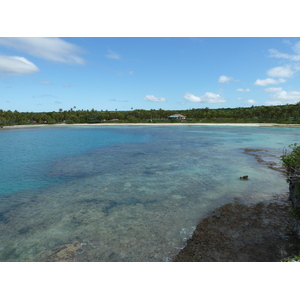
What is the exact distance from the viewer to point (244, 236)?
7.27 metres

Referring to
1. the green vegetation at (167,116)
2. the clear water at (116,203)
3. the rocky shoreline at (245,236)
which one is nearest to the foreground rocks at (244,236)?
the rocky shoreline at (245,236)

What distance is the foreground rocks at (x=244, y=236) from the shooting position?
6.24 metres

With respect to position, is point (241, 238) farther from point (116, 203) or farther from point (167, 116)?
point (167, 116)

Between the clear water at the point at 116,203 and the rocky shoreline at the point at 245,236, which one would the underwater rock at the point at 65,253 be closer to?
the clear water at the point at 116,203

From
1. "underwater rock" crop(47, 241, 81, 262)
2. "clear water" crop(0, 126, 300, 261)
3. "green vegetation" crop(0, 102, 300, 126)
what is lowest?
"underwater rock" crop(47, 241, 81, 262)

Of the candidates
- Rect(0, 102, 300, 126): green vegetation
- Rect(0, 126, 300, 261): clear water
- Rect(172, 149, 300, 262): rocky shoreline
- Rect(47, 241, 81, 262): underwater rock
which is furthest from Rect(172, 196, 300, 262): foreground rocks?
Rect(0, 102, 300, 126): green vegetation

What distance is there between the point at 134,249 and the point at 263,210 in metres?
6.61

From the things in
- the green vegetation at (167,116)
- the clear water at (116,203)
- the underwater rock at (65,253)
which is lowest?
the underwater rock at (65,253)

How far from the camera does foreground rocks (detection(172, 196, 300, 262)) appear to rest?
20.5ft

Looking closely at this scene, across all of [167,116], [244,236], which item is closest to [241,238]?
[244,236]

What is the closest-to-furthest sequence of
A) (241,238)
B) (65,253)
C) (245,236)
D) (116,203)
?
(65,253), (241,238), (245,236), (116,203)

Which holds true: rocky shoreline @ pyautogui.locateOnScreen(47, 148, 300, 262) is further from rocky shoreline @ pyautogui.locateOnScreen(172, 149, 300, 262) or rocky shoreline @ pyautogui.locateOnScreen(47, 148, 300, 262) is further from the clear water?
the clear water

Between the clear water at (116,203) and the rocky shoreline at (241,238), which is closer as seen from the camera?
the rocky shoreline at (241,238)

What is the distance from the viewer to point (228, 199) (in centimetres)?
1072
